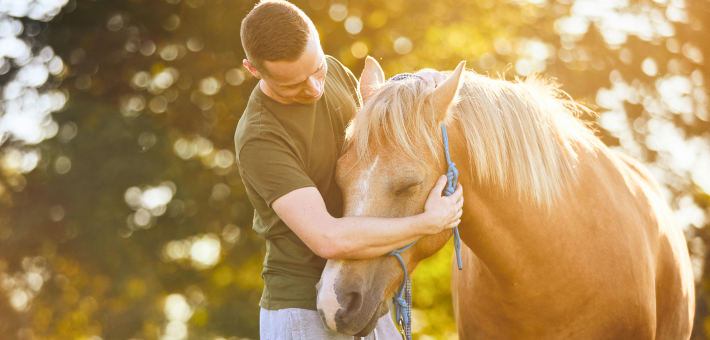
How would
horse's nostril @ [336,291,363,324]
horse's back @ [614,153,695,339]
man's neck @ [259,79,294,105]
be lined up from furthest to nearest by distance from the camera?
horse's back @ [614,153,695,339]
man's neck @ [259,79,294,105]
horse's nostril @ [336,291,363,324]

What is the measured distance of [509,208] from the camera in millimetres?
2189

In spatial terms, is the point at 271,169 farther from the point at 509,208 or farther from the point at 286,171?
the point at 509,208

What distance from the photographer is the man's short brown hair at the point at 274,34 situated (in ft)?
6.25

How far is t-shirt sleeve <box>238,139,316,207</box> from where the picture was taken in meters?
1.92

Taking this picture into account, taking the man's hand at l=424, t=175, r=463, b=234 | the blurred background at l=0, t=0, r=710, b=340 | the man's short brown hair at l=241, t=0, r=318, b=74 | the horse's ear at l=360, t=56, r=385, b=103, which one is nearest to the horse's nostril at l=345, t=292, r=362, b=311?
the man's hand at l=424, t=175, r=463, b=234

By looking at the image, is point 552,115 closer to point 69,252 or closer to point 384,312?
point 384,312

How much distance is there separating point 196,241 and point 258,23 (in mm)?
6202

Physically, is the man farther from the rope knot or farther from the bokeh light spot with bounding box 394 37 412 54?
the bokeh light spot with bounding box 394 37 412 54

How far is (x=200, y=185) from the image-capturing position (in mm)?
7410

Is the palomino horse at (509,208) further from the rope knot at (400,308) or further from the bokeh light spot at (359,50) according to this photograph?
the bokeh light spot at (359,50)

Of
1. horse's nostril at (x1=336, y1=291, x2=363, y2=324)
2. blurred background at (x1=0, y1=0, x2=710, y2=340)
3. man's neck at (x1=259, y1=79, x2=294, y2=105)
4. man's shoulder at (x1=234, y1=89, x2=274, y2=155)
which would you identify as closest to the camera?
horse's nostril at (x1=336, y1=291, x2=363, y2=324)

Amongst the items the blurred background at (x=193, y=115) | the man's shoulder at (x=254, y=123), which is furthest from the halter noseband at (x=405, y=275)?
the blurred background at (x=193, y=115)

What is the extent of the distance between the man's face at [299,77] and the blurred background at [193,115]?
5036 millimetres

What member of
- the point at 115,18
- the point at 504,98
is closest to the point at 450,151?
the point at 504,98
